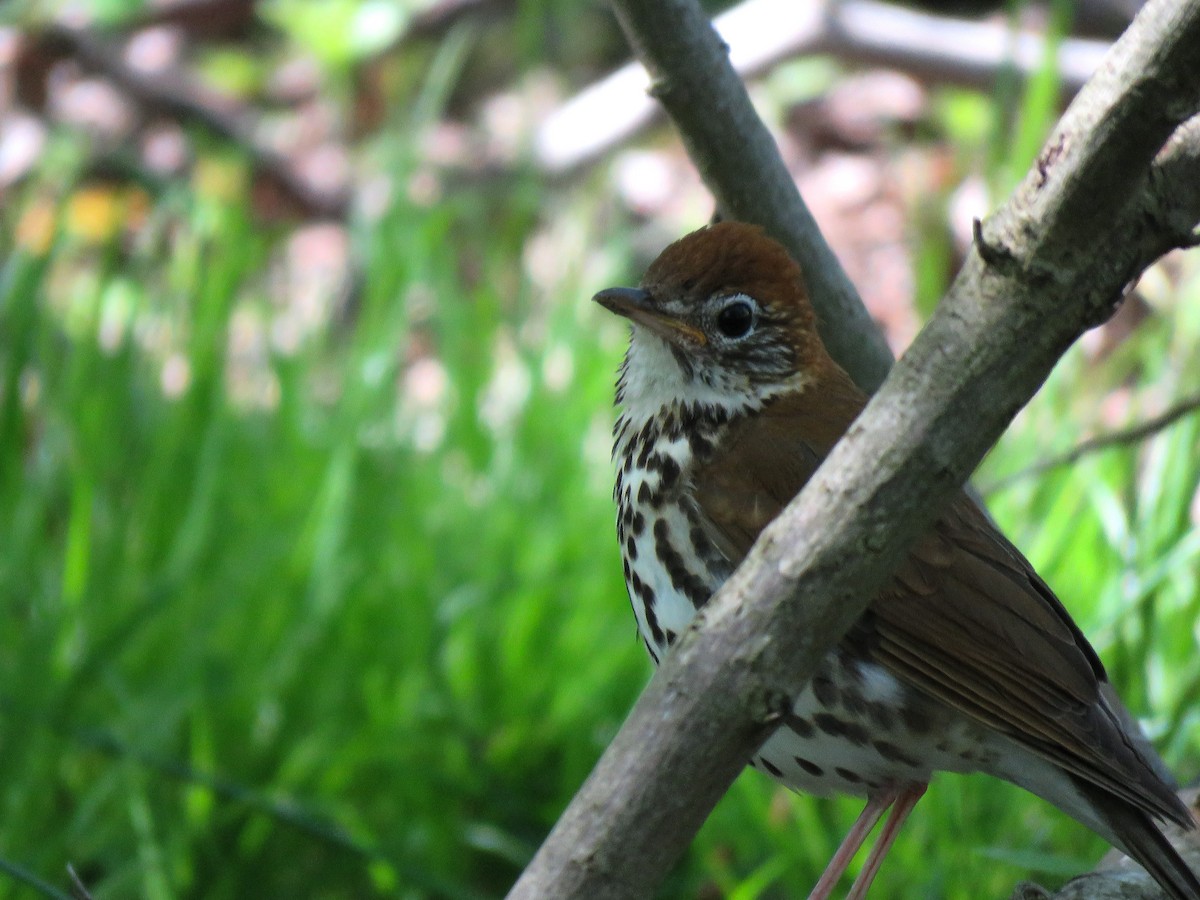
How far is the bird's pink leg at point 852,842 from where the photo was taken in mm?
1697

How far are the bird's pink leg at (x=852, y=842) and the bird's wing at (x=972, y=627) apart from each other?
0.70 ft

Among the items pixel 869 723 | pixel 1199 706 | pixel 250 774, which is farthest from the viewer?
pixel 250 774

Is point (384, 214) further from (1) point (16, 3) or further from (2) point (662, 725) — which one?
(2) point (662, 725)

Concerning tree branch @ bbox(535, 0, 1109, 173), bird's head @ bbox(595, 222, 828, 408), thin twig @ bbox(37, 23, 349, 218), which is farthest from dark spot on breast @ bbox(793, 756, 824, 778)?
thin twig @ bbox(37, 23, 349, 218)

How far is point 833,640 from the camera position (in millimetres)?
1038

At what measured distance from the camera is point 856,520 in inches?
39.9

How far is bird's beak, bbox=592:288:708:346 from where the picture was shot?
73.8 inches

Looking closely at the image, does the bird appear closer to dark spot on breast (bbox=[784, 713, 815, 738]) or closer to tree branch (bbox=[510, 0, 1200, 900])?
dark spot on breast (bbox=[784, 713, 815, 738])

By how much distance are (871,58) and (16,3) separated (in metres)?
3.00

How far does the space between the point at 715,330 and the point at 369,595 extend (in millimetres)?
1175

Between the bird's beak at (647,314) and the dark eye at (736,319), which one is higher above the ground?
the dark eye at (736,319)

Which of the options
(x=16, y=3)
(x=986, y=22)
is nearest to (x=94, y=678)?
(x=16, y=3)

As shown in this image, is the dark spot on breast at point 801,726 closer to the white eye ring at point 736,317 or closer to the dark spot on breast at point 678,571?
the dark spot on breast at point 678,571

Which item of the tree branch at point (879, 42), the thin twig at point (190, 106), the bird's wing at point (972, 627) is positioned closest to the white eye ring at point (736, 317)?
the bird's wing at point (972, 627)
